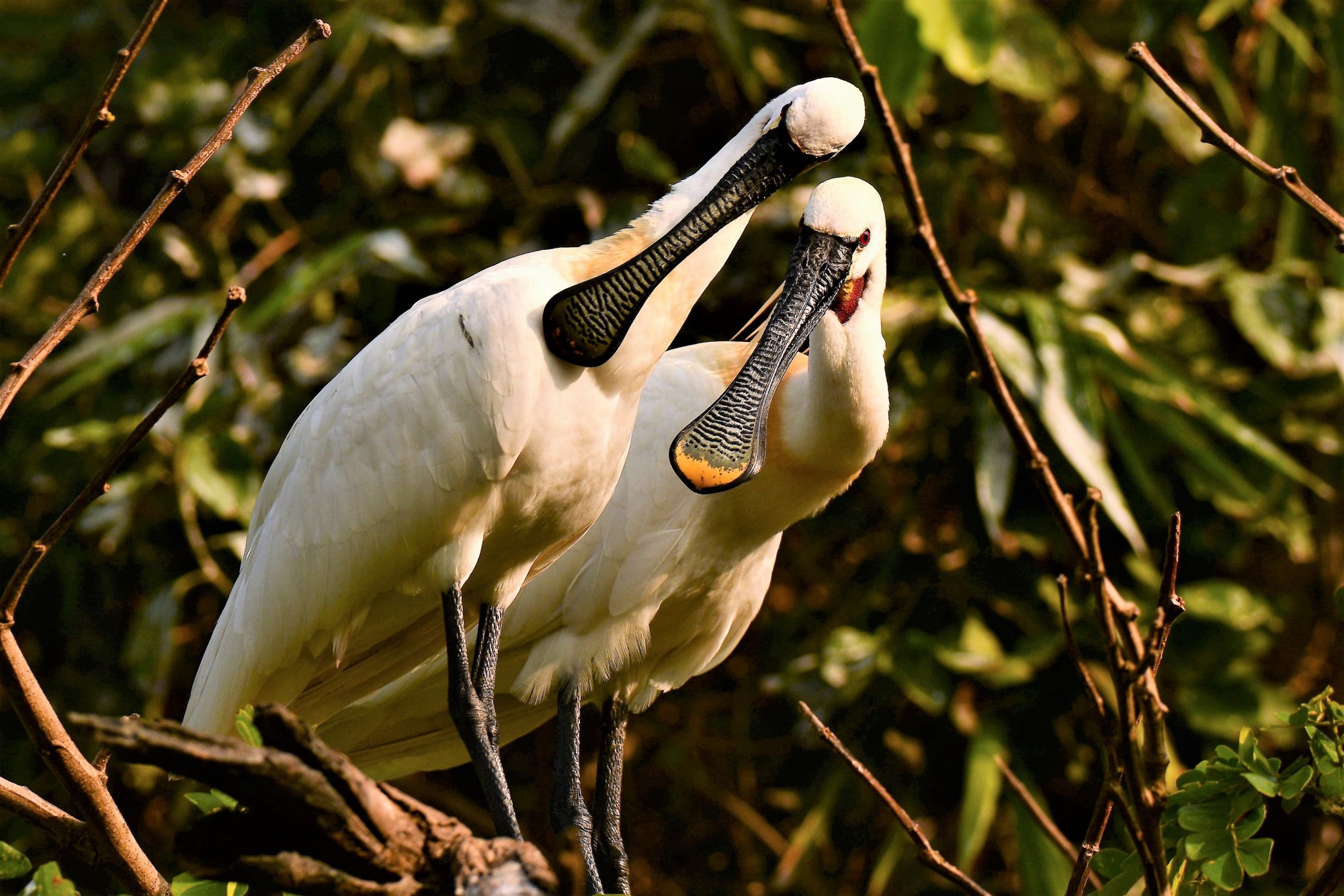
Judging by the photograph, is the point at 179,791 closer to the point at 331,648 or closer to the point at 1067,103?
the point at 331,648

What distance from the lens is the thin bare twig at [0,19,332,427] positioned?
1.37 metres

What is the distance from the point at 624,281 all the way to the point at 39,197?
72 cm

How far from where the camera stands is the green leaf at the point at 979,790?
3260 mm

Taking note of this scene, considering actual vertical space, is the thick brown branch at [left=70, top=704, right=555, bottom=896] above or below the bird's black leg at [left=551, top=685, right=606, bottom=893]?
above

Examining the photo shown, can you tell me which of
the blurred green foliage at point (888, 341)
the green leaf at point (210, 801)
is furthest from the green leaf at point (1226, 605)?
the green leaf at point (210, 801)

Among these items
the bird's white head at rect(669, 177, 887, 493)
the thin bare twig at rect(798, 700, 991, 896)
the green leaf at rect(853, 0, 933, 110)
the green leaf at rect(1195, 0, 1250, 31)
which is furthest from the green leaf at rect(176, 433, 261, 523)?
the green leaf at rect(1195, 0, 1250, 31)

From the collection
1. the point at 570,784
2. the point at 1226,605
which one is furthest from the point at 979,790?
the point at 570,784

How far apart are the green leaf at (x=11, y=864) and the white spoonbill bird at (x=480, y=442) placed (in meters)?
0.63

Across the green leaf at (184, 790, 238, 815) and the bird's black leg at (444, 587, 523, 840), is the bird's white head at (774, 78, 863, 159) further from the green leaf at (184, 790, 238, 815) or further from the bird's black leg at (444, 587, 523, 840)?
the green leaf at (184, 790, 238, 815)

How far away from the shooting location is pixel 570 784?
7.54 ft

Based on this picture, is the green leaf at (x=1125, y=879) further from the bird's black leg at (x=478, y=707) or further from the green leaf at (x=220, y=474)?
the green leaf at (x=220, y=474)

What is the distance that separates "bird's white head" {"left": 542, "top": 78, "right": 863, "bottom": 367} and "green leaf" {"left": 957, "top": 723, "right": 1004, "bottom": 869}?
1.74 metres

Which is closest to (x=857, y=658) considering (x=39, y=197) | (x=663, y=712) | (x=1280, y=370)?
(x=663, y=712)

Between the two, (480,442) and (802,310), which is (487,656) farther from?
(802,310)
